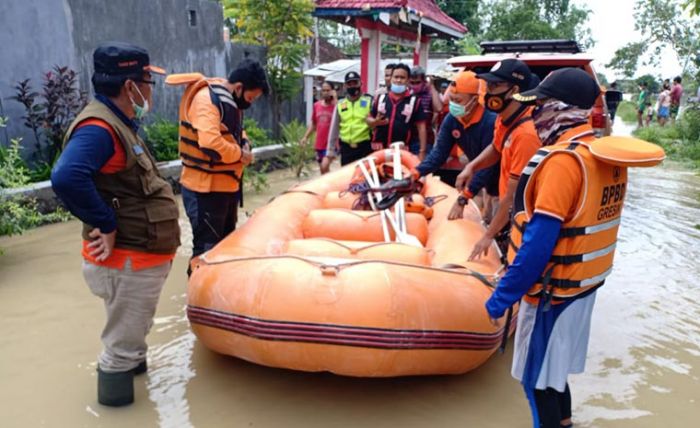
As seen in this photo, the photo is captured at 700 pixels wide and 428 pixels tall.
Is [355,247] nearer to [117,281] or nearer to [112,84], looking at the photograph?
[117,281]

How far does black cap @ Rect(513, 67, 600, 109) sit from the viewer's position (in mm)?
1894

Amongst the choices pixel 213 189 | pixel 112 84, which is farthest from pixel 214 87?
pixel 112 84

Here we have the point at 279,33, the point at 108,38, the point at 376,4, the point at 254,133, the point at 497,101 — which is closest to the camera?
the point at 497,101

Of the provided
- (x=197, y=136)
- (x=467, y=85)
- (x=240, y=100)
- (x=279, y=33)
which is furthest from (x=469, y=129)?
(x=279, y=33)

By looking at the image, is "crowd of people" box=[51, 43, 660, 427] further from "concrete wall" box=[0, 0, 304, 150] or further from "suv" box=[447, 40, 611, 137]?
"concrete wall" box=[0, 0, 304, 150]

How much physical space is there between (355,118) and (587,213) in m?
3.96

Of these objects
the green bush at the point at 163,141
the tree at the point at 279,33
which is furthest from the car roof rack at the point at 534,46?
the green bush at the point at 163,141

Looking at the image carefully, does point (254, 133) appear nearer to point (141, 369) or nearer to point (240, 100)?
point (240, 100)

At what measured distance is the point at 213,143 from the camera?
3105 mm

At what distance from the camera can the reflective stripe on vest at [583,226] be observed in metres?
1.78

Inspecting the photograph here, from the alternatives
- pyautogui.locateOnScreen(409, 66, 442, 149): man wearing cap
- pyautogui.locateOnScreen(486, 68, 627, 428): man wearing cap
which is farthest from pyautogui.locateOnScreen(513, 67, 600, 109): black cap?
pyautogui.locateOnScreen(409, 66, 442, 149): man wearing cap

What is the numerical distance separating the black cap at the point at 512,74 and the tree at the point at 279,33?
24.0 ft

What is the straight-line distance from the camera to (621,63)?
32.5m

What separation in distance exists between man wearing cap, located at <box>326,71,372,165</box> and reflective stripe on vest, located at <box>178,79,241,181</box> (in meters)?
2.33
